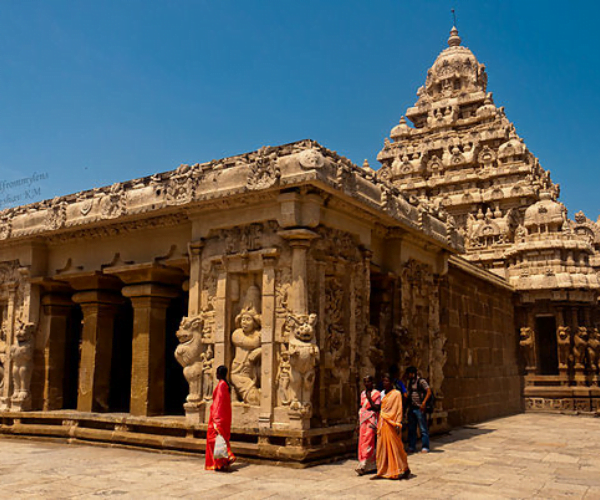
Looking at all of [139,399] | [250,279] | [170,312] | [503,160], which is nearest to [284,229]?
[250,279]

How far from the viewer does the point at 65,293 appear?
1381 cm

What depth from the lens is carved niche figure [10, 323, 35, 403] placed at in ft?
42.4

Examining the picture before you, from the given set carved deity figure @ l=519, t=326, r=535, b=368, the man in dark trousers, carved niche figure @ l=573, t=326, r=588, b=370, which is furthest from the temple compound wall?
carved niche figure @ l=573, t=326, r=588, b=370

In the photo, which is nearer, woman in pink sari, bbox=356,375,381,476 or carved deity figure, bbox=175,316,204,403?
woman in pink sari, bbox=356,375,381,476

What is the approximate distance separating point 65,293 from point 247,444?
632cm

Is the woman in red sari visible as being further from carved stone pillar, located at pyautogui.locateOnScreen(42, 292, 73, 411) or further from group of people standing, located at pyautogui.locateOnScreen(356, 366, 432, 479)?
carved stone pillar, located at pyautogui.locateOnScreen(42, 292, 73, 411)

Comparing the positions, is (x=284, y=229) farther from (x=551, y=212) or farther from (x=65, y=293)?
(x=551, y=212)

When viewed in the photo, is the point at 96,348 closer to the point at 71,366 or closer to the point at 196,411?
the point at 71,366

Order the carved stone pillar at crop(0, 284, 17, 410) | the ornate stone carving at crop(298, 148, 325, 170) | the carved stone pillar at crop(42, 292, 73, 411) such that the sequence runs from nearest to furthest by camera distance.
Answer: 1. the ornate stone carving at crop(298, 148, 325, 170)
2. the carved stone pillar at crop(0, 284, 17, 410)
3. the carved stone pillar at crop(42, 292, 73, 411)

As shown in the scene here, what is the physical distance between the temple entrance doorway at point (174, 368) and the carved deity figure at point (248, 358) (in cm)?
439

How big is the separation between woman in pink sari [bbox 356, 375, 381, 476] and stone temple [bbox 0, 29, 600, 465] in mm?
829

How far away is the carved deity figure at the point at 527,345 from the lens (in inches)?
816

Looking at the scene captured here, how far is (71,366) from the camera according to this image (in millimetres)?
14062

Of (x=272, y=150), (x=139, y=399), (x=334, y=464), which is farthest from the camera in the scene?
(x=139, y=399)
